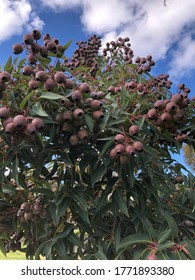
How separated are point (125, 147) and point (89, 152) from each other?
0.81ft

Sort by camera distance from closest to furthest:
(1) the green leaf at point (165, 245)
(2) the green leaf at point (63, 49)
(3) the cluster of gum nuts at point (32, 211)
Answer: (1) the green leaf at point (165, 245), (2) the green leaf at point (63, 49), (3) the cluster of gum nuts at point (32, 211)

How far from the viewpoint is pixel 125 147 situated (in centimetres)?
151

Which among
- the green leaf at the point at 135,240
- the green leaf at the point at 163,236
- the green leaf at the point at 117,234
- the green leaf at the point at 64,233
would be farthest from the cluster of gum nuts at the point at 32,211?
the green leaf at the point at 163,236

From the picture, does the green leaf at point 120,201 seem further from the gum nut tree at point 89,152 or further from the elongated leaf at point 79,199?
the elongated leaf at point 79,199

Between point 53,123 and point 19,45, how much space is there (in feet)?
1.48

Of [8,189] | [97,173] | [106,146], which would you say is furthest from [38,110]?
[8,189]

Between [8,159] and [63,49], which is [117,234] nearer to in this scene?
[8,159]

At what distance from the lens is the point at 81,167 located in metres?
1.75

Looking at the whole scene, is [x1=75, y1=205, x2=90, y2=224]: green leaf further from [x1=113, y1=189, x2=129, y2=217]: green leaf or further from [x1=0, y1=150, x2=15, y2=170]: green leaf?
[x1=0, y1=150, x2=15, y2=170]: green leaf

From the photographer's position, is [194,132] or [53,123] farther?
[194,132]

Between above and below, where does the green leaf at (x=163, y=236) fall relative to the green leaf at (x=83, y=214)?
below

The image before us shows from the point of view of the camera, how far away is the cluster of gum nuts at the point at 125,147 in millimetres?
1479
